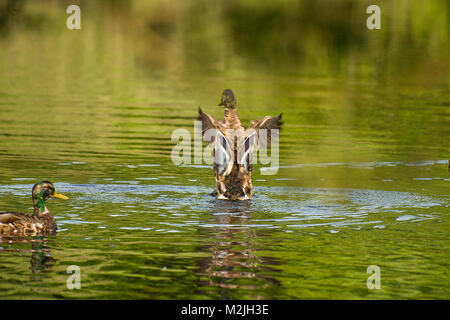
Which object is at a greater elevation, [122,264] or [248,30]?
[248,30]

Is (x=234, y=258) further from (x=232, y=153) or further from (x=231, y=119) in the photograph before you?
(x=231, y=119)

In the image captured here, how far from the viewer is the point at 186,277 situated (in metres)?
11.3

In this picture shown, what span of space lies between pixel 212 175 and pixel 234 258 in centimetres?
704

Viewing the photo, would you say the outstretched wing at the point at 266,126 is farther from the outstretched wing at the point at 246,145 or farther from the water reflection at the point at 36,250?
the water reflection at the point at 36,250

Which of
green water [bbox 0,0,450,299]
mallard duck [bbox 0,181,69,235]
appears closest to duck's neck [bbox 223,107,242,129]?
green water [bbox 0,0,450,299]

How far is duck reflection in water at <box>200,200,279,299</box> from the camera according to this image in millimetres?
11117

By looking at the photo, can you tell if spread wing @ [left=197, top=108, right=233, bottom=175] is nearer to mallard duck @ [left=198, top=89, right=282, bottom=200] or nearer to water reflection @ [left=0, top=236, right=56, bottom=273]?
mallard duck @ [left=198, top=89, right=282, bottom=200]

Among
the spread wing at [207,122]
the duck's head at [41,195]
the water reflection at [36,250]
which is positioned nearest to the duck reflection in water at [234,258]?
the spread wing at [207,122]

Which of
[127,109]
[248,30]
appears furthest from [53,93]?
[248,30]

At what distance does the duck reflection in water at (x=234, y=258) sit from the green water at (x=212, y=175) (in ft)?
0.11

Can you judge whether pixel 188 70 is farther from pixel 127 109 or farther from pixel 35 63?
pixel 127 109

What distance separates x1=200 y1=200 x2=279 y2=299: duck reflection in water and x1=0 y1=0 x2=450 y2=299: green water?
1.3 inches

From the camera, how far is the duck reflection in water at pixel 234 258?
438 inches
